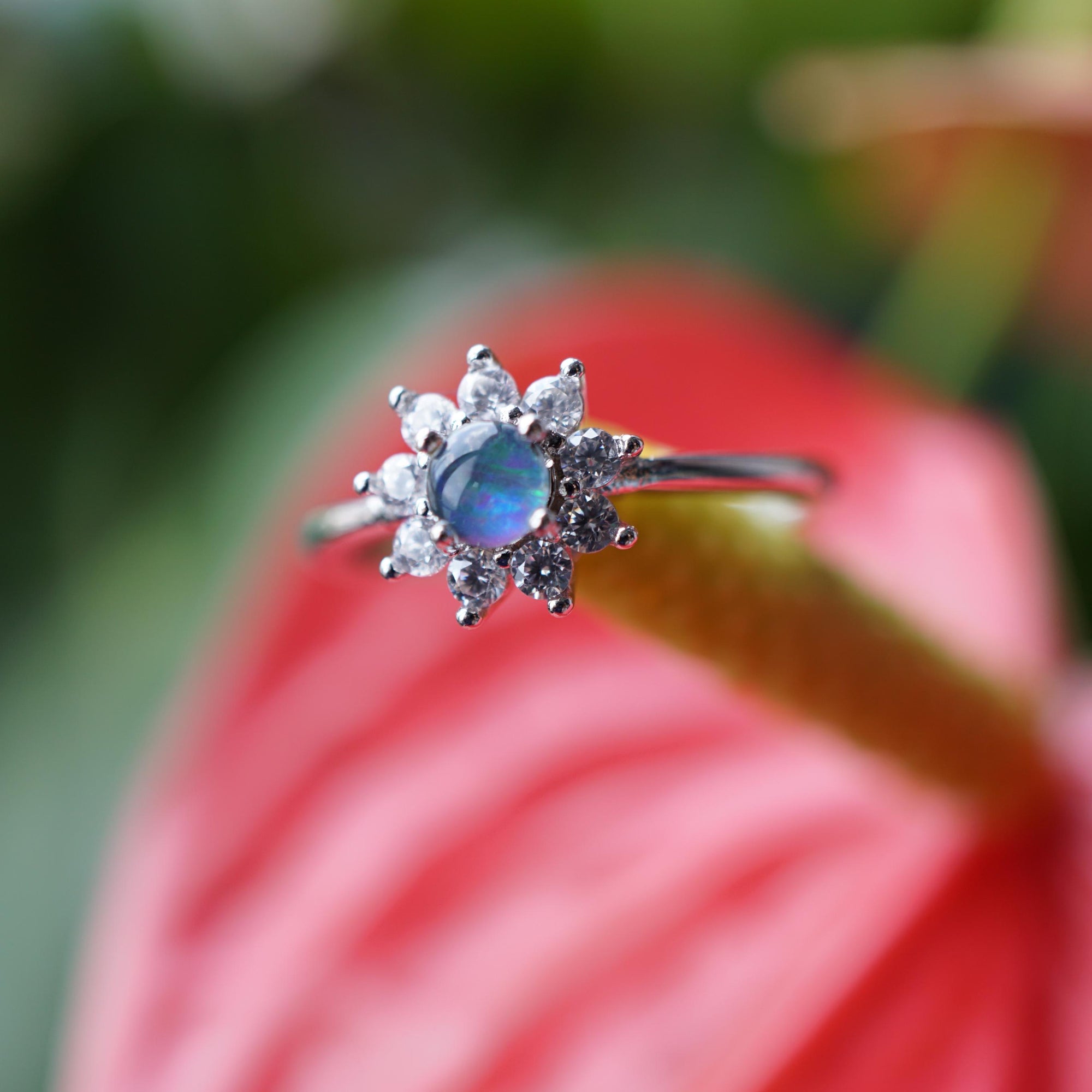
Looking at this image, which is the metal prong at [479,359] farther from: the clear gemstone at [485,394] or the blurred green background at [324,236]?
the blurred green background at [324,236]

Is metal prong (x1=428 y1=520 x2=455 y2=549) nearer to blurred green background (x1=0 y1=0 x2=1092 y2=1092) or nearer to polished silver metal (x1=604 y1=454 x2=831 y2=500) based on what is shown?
polished silver metal (x1=604 y1=454 x2=831 y2=500)

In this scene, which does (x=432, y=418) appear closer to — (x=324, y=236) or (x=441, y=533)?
(x=441, y=533)

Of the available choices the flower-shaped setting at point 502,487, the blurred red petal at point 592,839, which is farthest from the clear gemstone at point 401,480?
the blurred red petal at point 592,839

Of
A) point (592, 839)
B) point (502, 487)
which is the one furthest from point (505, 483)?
point (592, 839)

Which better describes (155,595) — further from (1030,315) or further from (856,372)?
(1030,315)

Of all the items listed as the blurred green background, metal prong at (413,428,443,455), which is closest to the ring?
metal prong at (413,428,443,455)

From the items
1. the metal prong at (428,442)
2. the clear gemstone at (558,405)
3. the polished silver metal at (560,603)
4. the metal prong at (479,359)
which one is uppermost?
the metal prong at (479,359)

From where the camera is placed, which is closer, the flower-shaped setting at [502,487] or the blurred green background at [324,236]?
the flower-shaped setting at [502,487]

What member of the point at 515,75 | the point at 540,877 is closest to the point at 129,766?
the point at 540,877
